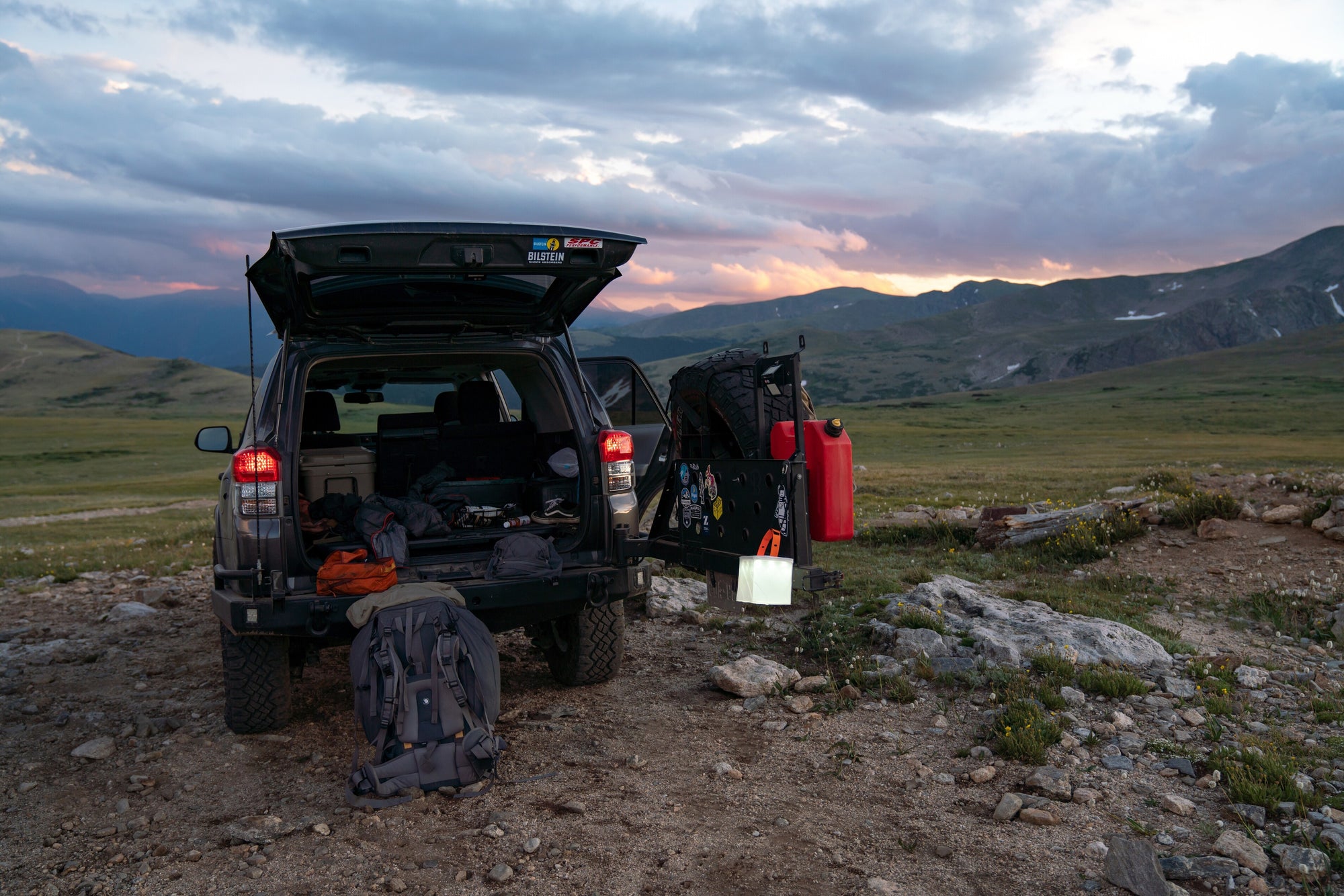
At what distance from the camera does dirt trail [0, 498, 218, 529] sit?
2205 cm

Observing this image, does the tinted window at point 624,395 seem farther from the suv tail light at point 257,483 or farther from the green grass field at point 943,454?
the suv tail light at point 257,483

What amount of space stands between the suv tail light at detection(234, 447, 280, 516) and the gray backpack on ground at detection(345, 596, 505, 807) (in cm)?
88

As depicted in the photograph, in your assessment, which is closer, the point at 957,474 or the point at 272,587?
the point at 272,587

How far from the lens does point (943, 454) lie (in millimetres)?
43906

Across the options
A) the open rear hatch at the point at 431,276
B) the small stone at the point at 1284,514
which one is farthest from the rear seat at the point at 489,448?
the small stone at the point at 1284,514

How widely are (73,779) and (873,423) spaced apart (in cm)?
8032

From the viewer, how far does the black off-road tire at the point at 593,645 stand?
6.02 meters

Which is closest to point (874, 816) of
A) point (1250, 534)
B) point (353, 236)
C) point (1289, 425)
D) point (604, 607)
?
point (604, 607)

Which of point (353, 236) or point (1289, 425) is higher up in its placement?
point (353, 236)

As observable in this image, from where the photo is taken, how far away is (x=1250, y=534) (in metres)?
8.94

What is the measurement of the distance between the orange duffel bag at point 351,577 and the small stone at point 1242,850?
4.07 metres

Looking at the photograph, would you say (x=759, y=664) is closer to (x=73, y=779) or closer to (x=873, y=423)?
(x=73, y=779)

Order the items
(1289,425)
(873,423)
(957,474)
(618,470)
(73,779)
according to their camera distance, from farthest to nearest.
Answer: (873,423) → (1289,425) → (957,474) → (618,470) → (73,779)

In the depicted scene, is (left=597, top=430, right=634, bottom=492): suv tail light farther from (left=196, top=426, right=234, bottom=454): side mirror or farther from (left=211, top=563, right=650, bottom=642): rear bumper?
(left=196, top=426, right=234, bottom=454): side mirror
